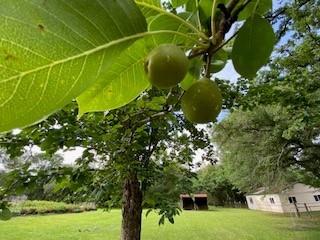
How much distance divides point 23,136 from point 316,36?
764cm

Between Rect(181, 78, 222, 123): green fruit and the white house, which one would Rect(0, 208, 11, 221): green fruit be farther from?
the white house

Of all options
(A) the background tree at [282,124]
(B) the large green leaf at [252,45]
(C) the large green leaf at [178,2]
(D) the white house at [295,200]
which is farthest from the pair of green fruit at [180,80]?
(D) the white house at [295,200]

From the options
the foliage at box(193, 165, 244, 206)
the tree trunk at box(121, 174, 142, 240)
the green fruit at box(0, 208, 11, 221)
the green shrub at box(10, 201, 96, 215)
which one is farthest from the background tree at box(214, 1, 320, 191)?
the green shrub at box(10, 201, 96, 215)

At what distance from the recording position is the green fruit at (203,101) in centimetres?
47

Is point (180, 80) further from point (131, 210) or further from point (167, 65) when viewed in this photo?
point (131, 210)

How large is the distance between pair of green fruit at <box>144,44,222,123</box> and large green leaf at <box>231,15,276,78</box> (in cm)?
10

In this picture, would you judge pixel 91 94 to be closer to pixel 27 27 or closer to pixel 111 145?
pixel 27 27

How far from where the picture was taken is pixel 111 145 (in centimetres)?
327

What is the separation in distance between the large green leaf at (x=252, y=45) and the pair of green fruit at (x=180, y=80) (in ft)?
0.34

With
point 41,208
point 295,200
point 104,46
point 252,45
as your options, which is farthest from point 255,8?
point 295,200

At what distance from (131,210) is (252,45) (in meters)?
5.29

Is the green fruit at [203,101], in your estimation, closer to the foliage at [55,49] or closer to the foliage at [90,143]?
the foliage at [55,49]

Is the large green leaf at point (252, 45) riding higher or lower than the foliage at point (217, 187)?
lower

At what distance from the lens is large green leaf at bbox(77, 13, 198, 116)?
0.50 metres
